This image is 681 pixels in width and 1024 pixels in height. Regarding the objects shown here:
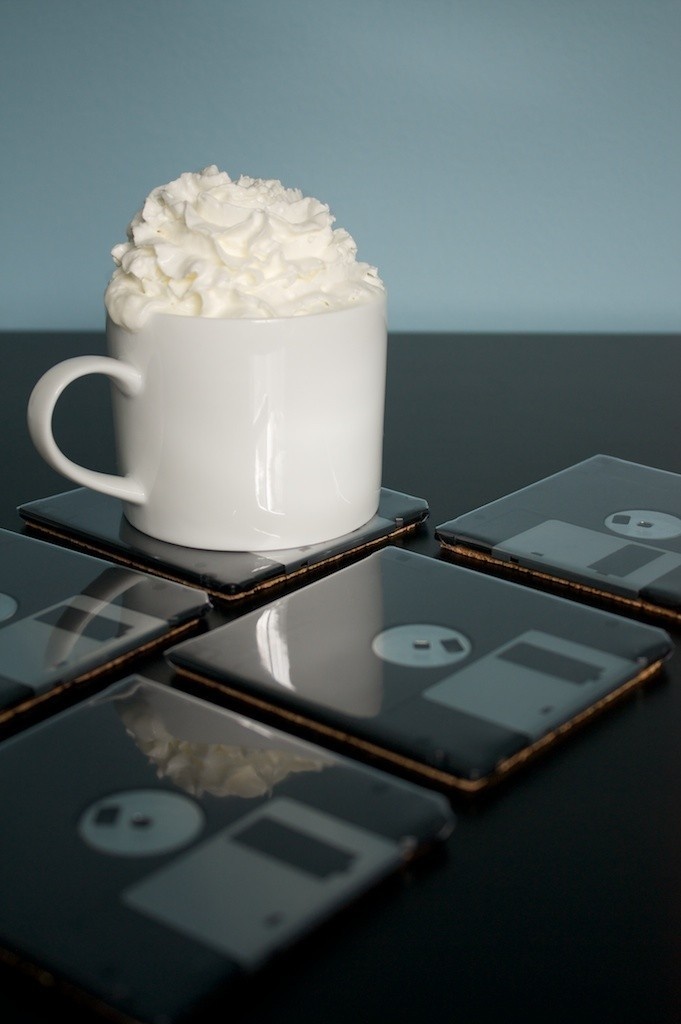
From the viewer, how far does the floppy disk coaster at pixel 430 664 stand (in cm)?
57

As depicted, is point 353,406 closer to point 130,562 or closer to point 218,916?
point 130,562

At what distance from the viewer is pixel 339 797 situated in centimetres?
52

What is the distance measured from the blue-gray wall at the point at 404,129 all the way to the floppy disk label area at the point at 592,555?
27.2 inches

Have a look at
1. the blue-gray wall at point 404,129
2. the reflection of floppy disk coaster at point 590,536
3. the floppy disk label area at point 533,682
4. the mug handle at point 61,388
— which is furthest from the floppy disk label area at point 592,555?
the blue-gray wall at point 404,129

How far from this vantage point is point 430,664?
63 cm

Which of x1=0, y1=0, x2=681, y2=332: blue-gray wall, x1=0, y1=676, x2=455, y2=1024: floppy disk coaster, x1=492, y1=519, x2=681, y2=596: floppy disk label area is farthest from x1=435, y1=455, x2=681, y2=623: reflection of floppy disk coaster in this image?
x1=0, y1=0, x2=681, y2=332: blue-gray wall

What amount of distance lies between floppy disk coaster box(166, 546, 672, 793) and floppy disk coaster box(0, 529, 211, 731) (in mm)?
33

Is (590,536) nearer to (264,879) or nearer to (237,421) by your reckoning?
(237,421)

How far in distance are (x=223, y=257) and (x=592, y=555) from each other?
0.28 metres

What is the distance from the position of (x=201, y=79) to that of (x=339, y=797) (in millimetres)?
1056

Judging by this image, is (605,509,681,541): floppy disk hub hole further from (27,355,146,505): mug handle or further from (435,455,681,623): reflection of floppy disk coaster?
(27,355,146,505): mug handle

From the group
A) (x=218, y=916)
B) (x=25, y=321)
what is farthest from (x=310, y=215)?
(x=25, y=321)

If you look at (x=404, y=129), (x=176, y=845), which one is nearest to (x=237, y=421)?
(x=176, y=845)

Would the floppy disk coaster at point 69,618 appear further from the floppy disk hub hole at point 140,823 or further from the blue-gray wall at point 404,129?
the blue-gray wall at point 404,129
